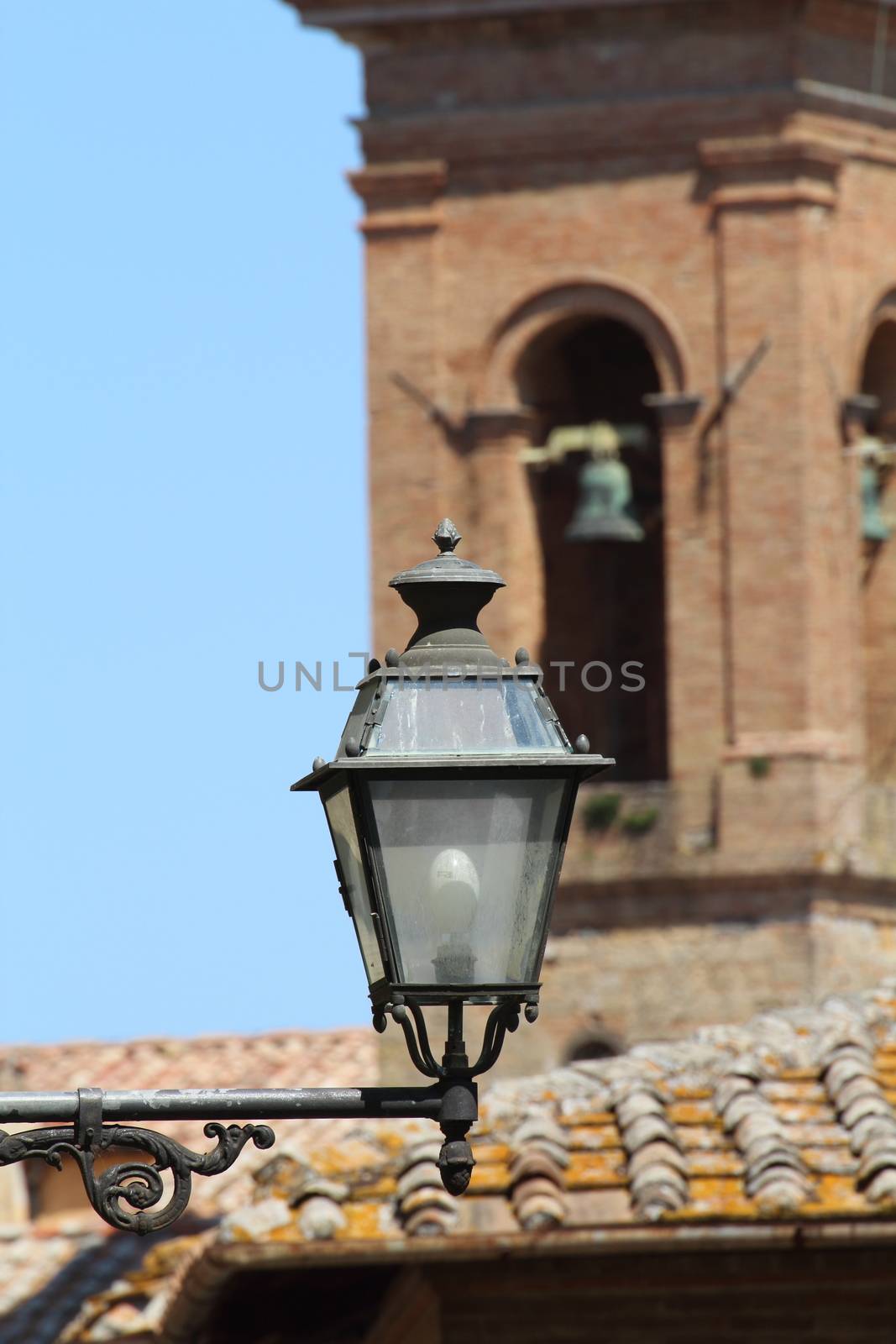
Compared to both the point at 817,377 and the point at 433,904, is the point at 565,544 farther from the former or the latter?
the point at 433,904

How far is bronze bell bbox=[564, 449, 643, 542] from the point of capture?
21.1 m

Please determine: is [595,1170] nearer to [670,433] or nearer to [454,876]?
[454,876]

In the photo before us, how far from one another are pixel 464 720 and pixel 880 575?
17843 millimetres

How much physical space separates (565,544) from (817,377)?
184cm

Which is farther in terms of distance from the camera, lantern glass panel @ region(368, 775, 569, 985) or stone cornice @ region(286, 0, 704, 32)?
stone cornice @ region(286, 0, 704, 32)

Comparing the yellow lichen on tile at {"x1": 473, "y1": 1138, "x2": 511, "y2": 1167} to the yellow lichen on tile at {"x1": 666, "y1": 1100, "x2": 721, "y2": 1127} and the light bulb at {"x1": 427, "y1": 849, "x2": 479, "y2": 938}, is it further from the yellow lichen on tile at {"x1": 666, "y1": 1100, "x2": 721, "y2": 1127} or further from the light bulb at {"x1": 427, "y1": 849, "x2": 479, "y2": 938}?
the light bulb at {"x1": 427, "y1": 849, "x2": 479, "y2": 938}

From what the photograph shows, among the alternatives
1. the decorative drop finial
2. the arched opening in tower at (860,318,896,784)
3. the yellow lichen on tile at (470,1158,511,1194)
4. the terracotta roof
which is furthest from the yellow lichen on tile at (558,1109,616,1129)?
the arched opening in tower at (860,318,896,784)

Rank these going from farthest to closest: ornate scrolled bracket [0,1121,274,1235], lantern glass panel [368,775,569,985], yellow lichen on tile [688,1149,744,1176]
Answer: yellow lichen on tile [688,1149,744,1176]
lantern glass panel [368,775,569,985]
ornate scrolled bracket [0,1121,274,1235]

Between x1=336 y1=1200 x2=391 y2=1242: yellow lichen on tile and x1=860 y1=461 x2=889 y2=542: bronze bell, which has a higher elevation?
x1=860 y1=461 x2=889 y2=542: bronze bell

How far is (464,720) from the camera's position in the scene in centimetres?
496

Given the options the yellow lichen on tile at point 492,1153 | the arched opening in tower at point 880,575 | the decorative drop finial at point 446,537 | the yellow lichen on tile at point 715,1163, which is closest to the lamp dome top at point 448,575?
the decorative drop finial at point 446,537

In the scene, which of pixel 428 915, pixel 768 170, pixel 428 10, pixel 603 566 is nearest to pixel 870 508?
pixel 603 566

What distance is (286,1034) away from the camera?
24.4 m

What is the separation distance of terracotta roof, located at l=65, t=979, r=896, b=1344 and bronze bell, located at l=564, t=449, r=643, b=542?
9905 mm
